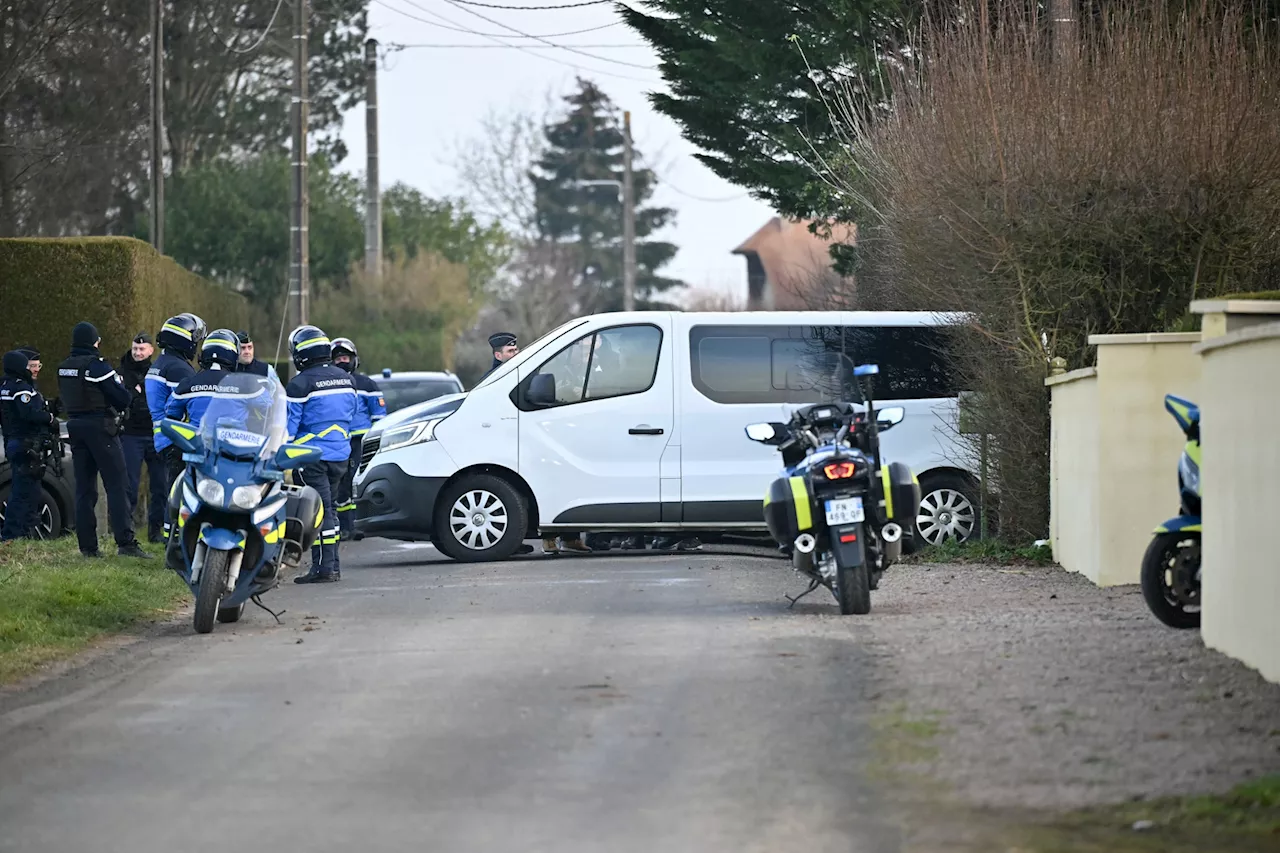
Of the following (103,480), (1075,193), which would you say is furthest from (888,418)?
(103,480)

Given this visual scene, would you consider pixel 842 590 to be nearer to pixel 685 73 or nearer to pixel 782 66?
pixel 782 66

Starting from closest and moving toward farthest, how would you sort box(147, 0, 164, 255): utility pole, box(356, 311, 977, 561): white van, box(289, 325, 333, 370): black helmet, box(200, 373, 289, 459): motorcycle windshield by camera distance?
box(200, 373, 289, 459): motorcycle windshield < box(289, 325, 333, 370): black helmet < box(356, 311, 977, 561): white van < box(147, 0, 164, 255): utility pole

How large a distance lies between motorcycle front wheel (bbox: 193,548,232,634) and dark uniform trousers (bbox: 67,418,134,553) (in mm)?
4789

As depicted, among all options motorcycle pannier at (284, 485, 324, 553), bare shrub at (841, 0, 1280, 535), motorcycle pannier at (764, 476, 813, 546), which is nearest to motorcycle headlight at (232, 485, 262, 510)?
motorcycle pannier at (284, 485, 324, 553)

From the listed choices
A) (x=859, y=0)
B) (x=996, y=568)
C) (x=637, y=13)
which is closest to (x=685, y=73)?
(x=637, y=13)

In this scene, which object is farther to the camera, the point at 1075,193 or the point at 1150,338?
the point at 1075,193

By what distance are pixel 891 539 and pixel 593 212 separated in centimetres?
7634

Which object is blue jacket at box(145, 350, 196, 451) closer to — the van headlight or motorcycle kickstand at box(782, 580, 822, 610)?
the van headlight

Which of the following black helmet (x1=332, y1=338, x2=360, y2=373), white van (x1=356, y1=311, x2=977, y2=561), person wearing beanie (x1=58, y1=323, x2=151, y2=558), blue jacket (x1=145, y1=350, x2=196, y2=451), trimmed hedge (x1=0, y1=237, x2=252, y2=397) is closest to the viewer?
blue jacket (x1=145, y1=350, x2=196, y2=451)

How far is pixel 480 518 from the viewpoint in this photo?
16.7 metres

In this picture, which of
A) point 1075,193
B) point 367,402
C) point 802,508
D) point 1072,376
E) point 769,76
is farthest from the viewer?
point 769,76

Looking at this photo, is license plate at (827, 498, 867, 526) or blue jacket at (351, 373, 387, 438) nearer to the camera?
license plate at (827, 498, 867, 526)

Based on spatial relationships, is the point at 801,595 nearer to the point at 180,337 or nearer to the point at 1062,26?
the point at 180,337

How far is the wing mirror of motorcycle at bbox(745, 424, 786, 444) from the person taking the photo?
1223 centimetres
